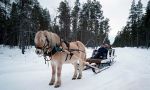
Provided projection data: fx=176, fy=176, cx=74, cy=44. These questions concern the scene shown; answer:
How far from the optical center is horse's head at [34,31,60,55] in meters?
5.64

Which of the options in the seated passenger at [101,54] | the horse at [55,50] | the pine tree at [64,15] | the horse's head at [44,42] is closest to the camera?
the horse's head at [44,42]

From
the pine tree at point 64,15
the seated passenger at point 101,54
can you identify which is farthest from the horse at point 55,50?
the pine tree at point 64,15

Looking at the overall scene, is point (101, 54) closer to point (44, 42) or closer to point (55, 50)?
point (55, 50)

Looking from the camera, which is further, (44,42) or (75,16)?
(75,16)

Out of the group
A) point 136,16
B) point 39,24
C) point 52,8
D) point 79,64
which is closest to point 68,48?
point 79,64

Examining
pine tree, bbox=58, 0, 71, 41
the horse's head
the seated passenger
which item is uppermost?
pine tree, bbox=58, 0, 71, 41

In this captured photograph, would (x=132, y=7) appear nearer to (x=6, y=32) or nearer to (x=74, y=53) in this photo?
(x=6, y=32)

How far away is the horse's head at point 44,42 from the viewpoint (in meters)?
5.64

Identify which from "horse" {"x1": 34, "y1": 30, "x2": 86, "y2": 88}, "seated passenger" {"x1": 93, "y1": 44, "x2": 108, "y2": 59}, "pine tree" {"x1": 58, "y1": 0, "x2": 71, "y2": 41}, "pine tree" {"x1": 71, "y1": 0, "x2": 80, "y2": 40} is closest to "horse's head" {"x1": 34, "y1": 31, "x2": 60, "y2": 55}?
"horse" {"x1": 34, "y1": 30, "x2": 86, "y2": 88}

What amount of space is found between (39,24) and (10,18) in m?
8.58

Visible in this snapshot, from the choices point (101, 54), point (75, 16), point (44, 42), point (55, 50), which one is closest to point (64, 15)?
point (75, 16)

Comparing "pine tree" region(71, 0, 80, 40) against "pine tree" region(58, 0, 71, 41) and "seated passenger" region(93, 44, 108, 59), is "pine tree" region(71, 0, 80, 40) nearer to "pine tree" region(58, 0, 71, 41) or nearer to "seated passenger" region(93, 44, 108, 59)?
"pine tree" region(58, 0, 71, 41)

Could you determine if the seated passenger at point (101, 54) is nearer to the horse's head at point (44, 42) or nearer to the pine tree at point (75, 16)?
the horse's head at point (44, 42)

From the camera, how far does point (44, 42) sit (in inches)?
231
